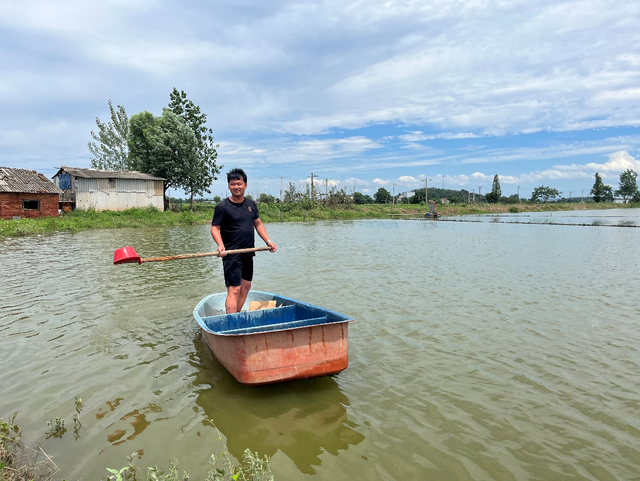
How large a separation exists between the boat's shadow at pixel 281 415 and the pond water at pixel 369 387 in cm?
2

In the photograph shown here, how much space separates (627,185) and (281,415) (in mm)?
122411

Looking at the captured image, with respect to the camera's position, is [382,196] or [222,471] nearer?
[222,471]

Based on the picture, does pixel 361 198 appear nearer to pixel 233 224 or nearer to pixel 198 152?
pixel 198 152

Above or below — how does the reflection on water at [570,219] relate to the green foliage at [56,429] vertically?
above

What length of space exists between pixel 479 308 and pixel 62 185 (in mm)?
39035

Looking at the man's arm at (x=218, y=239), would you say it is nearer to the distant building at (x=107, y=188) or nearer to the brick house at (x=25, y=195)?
the brick house at (x=25, y=195)

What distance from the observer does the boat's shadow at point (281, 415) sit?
3395 millimetres

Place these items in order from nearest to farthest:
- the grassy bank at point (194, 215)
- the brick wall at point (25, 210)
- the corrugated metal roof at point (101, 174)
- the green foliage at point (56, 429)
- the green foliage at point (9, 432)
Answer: the green foliage at point (9, 432) → the green foliage at point (56, 429) → the grassy bank at point (194, 215) → the brick wall at point (25, 210) → the corrugated metal roof at point (101, 174)

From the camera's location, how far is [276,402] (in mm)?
4125

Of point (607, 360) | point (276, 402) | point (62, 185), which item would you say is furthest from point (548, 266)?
point (62, 185)

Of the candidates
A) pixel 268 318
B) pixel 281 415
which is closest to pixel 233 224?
pixel 268 318

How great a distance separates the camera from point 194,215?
35.5 meters

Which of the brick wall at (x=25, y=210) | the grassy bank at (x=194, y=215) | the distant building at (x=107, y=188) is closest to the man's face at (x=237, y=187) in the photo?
the grassy bank at (x=194, y=215)

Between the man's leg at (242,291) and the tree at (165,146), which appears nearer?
the man's leg at (242,291)
